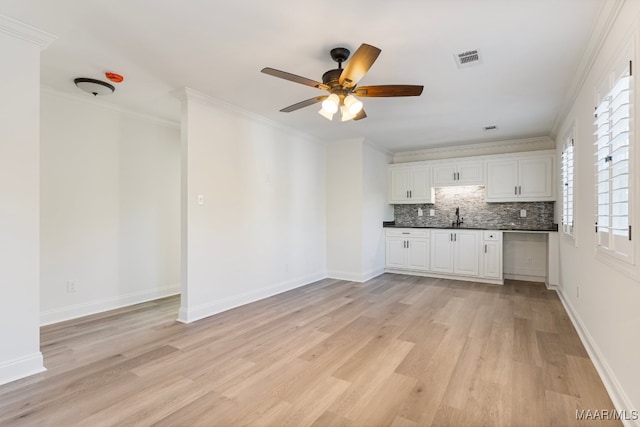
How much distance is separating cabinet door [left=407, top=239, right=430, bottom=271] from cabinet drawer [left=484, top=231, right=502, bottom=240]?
96cm

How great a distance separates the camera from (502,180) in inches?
221

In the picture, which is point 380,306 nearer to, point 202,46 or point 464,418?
point 464,418

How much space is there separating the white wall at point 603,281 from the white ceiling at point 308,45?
0.92ft

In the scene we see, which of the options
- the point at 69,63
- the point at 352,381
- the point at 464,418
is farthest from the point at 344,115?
the point at 69,63

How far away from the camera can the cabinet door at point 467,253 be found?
548 cm

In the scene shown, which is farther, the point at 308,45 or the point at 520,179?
the point at 520,179

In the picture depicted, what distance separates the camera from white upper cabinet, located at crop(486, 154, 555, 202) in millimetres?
5254

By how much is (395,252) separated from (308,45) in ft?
A: 14.8

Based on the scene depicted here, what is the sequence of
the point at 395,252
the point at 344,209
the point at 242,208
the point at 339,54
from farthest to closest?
1. the point at 395,252
2. the point at 344,209
3. the point at 242,208
4. the point at 339,54

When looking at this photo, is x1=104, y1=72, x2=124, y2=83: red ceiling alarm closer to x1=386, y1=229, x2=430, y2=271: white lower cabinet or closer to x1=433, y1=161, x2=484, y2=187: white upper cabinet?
x1=386, y1=229, x2=430, y2=271: white lower cabinet

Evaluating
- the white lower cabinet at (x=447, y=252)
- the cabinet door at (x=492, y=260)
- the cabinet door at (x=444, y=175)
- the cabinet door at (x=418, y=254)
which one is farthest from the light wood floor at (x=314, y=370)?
the cabinet door at (x=444, y=175)

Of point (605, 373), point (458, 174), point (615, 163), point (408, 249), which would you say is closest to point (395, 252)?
Answer: point (408, 249)

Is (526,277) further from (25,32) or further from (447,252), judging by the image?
(25,32)

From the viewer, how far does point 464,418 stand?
1.86 meters
